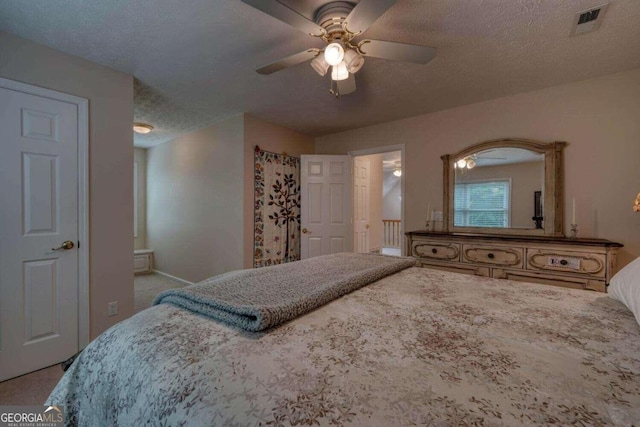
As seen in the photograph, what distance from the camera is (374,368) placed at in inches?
25.0

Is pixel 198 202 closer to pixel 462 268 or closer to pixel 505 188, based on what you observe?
pixel 462 268

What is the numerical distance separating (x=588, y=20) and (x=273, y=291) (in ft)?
8.01

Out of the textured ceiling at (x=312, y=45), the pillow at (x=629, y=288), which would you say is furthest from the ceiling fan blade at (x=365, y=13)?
the pillow at (x=629, y=288)

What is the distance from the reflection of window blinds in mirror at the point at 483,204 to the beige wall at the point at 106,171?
11.0 ft

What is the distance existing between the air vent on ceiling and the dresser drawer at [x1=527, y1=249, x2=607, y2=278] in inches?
62.4

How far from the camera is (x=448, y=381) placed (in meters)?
0.58

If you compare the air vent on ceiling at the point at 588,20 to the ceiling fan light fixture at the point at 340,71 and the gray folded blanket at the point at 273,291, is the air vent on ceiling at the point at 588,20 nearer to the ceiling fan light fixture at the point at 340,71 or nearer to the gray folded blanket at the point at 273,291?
the ceiling fan light fixture at the point at 340,71

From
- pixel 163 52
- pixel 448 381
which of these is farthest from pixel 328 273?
pixel 163 52

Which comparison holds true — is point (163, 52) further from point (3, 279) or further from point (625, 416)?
point (625, 416)

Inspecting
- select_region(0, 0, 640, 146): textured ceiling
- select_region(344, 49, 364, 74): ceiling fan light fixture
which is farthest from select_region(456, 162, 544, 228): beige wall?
select_region(344, 49, 364, 74): ceiling fan light fixture

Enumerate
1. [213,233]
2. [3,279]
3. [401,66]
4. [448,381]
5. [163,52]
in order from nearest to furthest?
[448,381]
[3,279]
[163,52]
[401,66]
[213,233]

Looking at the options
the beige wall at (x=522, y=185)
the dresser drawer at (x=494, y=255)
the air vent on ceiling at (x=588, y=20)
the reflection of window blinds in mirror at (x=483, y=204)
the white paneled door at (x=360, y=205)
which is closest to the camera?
the air vent on ceiling at (x=588, y=20)

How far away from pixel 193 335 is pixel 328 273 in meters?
0.74

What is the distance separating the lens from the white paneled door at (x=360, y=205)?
161 inches
